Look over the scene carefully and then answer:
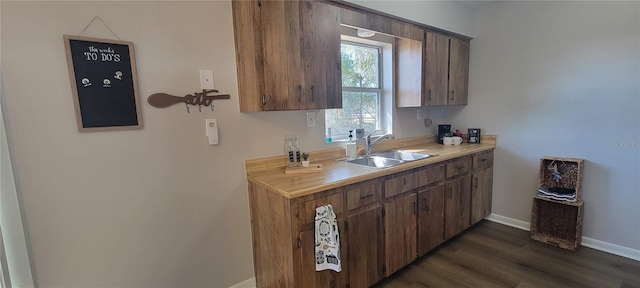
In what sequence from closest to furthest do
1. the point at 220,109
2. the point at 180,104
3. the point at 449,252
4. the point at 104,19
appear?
1. the point at 104,19
2. the point at 180,104
3. the point at 220,109
4. the point at 449,252

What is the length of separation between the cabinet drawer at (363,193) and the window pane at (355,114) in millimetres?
822

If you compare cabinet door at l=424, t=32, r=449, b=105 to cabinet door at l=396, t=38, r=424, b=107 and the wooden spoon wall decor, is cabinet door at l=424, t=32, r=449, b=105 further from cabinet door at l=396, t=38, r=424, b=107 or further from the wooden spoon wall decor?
the wooden spoon wall decor

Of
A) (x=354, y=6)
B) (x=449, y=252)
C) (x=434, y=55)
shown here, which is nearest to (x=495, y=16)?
(x=434, y=55)

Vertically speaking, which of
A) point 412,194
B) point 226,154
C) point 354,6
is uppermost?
point 354,6

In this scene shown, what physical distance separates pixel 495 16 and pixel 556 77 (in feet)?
2.85

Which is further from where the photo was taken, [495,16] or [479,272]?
[495,16]

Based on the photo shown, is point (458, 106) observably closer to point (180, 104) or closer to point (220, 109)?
point (220, 109)

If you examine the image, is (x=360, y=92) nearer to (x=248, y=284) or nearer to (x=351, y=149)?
(x=351, y=149)

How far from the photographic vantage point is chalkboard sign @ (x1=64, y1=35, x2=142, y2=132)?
1418 millimetres

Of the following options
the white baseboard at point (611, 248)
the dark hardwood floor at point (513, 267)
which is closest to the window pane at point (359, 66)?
the dark hardwood floor at point (513, 267)

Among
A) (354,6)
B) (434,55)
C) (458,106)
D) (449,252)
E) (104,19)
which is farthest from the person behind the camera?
(458,106)

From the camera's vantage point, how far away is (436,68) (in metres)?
2.89

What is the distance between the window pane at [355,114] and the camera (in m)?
2.64

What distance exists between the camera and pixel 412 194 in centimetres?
223
